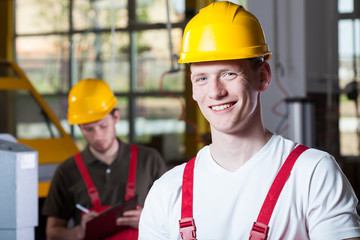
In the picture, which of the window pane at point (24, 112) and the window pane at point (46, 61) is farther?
the window pane at point (46, 61)

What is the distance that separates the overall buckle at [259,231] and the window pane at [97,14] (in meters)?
8.16

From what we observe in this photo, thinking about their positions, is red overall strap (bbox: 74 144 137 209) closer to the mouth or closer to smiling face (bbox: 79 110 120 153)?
smiling face (bbox: 79 110 120 153)

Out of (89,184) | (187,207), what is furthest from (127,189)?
(187,207)

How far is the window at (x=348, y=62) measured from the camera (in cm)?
659

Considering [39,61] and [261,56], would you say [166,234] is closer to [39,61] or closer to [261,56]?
[261,56]

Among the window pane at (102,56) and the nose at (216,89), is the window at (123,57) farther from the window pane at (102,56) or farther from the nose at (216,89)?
the nose at (216,89)

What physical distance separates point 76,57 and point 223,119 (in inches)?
332

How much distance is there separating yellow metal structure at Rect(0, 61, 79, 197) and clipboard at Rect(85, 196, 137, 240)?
1480mm

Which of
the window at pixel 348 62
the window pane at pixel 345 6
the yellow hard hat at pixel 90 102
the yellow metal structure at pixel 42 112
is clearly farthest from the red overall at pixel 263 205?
the window pane at pixel 345 6

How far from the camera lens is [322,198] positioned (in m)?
1.31

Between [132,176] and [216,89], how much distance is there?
1.48m

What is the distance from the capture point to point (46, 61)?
32.6 ft

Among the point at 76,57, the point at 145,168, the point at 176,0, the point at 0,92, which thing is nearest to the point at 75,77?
the point at 76,57

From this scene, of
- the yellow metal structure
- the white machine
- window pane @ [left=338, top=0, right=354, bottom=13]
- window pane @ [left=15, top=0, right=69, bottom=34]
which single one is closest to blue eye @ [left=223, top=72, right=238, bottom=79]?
the white machine
